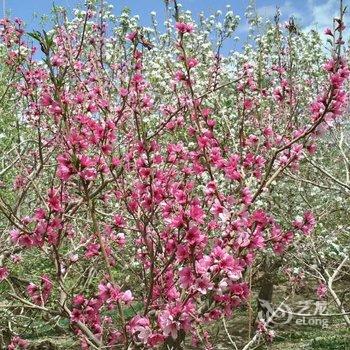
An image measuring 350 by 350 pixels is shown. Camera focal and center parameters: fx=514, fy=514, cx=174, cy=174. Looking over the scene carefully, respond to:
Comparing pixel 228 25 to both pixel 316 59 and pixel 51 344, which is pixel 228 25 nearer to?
pixel 316 59

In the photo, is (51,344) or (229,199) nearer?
(229,199)

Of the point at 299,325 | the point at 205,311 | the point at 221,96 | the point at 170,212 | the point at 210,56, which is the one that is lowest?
the point at 299,325

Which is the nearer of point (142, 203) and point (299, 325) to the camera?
point (142, 203)

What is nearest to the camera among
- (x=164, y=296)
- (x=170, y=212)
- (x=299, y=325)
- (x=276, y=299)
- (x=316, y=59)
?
(x=170, y=212)

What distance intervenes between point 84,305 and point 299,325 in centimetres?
1255

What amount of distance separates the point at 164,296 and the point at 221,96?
8889 millimetres

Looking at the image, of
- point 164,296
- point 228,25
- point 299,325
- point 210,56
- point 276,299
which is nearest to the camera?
point 164,296

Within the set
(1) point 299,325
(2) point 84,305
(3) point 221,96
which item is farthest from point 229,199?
(1) point 299,325

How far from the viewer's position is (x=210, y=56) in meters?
11.5

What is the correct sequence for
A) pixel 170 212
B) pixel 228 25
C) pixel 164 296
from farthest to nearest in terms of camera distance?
pixel 228 25
pixel 164 296
pixel 170 212

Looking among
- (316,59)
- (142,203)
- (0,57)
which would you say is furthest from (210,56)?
(142,203)

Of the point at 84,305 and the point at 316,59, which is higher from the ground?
the point at 316,59

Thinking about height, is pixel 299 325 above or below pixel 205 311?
below

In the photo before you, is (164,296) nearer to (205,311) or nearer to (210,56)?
(205,311)
